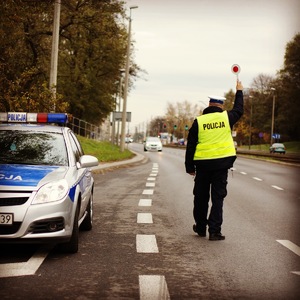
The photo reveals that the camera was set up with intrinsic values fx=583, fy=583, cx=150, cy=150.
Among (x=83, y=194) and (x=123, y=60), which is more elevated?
(x=123, y=60)

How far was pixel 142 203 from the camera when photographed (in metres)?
12.2

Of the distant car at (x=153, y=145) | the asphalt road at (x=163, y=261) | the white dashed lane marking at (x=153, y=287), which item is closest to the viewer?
the white dashed lane marking at (x=153, y=287)

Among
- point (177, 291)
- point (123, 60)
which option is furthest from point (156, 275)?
point (123, 60)

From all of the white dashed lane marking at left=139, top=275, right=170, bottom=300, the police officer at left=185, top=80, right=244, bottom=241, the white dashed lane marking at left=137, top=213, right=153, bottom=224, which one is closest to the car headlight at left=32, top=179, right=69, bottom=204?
the white dashed lane marking at left=139, top=275, right=170, bottom=300

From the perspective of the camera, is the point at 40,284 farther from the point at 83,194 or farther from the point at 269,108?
the point at 269,108

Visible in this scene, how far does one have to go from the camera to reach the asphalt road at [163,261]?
4965mm

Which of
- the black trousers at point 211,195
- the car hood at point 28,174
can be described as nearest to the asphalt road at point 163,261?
the black trousers at point 211,195

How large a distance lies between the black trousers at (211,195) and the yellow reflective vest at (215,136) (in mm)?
242

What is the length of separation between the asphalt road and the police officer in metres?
0.48

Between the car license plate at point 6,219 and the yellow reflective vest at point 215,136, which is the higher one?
the yellow reflective vest at point 215,136

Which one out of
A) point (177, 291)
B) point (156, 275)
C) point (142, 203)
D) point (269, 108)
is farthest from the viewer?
point (269, 108)

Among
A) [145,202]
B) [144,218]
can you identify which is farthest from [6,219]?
[145,202]

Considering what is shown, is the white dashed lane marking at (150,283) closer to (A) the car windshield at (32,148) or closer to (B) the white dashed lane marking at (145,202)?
(A) the car windshield at (32,148)

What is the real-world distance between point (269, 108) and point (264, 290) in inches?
4012
